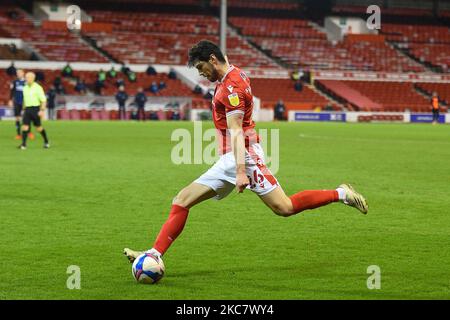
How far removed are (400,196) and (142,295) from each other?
8.36 m

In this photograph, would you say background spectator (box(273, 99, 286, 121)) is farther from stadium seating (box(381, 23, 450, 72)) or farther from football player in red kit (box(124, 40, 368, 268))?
football player in red kit (box(124, 40, 368, 268))

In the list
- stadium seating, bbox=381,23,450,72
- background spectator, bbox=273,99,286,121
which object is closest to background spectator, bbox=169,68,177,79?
background spectator, bbox=273,99,286,121

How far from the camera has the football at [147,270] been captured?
7.63 meters

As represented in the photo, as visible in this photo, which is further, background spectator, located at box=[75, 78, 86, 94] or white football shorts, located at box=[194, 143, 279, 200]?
background spectator, located at box=[75, 78, 86, 94]

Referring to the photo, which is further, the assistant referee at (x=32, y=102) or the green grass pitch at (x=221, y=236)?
the assistant referee at (x=32, y=102)

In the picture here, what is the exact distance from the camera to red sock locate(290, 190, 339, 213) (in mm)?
8375

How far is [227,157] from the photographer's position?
26.2 ft

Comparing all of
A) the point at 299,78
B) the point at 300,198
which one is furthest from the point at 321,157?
the point at 299,78

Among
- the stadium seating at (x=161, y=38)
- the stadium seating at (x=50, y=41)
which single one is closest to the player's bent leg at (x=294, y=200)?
the stadium seating at (x=50, y=41)

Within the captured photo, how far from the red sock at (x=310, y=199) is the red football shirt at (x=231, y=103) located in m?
0.70

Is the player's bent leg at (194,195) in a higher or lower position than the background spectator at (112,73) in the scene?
lower

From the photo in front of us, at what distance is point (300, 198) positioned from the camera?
8.45m

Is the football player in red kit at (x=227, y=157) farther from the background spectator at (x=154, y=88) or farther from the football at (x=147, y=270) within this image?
the background spectator at (x=154, y=88)

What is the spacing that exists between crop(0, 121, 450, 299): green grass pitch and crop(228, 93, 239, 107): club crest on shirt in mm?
1493
